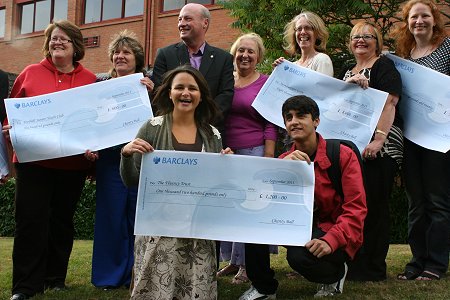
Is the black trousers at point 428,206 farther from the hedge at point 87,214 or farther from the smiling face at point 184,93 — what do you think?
the hedge at point 87,214

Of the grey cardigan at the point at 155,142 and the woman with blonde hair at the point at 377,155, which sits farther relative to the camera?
the woman with blonde hair at the point at 377,155

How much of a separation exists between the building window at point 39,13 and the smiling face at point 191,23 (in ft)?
68.7

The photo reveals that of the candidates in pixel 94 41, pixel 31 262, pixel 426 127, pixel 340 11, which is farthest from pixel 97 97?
pixel 94 41

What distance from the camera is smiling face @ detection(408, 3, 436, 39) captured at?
4691 mm

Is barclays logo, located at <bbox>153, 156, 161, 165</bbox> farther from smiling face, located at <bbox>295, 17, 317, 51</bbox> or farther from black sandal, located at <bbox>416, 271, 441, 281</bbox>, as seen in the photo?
black sandal, located at <bbox>416, 271, 441, 281</bbox>

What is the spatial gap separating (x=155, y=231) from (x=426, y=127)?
8.03 feet

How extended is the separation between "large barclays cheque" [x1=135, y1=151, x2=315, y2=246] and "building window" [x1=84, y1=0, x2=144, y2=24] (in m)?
19.0

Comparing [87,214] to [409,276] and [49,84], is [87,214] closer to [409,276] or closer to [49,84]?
[49,84]

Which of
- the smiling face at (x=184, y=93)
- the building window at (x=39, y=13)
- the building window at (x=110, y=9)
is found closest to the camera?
the smiling face at (x=184, y=93)

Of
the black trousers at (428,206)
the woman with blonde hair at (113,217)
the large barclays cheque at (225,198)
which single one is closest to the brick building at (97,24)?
the woman with blonde hair at (113,217)

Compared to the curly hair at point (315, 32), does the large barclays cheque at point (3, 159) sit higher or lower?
lower

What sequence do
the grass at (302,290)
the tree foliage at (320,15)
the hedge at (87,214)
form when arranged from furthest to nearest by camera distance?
the hedge at (87,214) < the tree foliage at (320,15) < the grass at (302,290)

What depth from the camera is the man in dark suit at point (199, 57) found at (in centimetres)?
472

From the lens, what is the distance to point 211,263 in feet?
12.5
